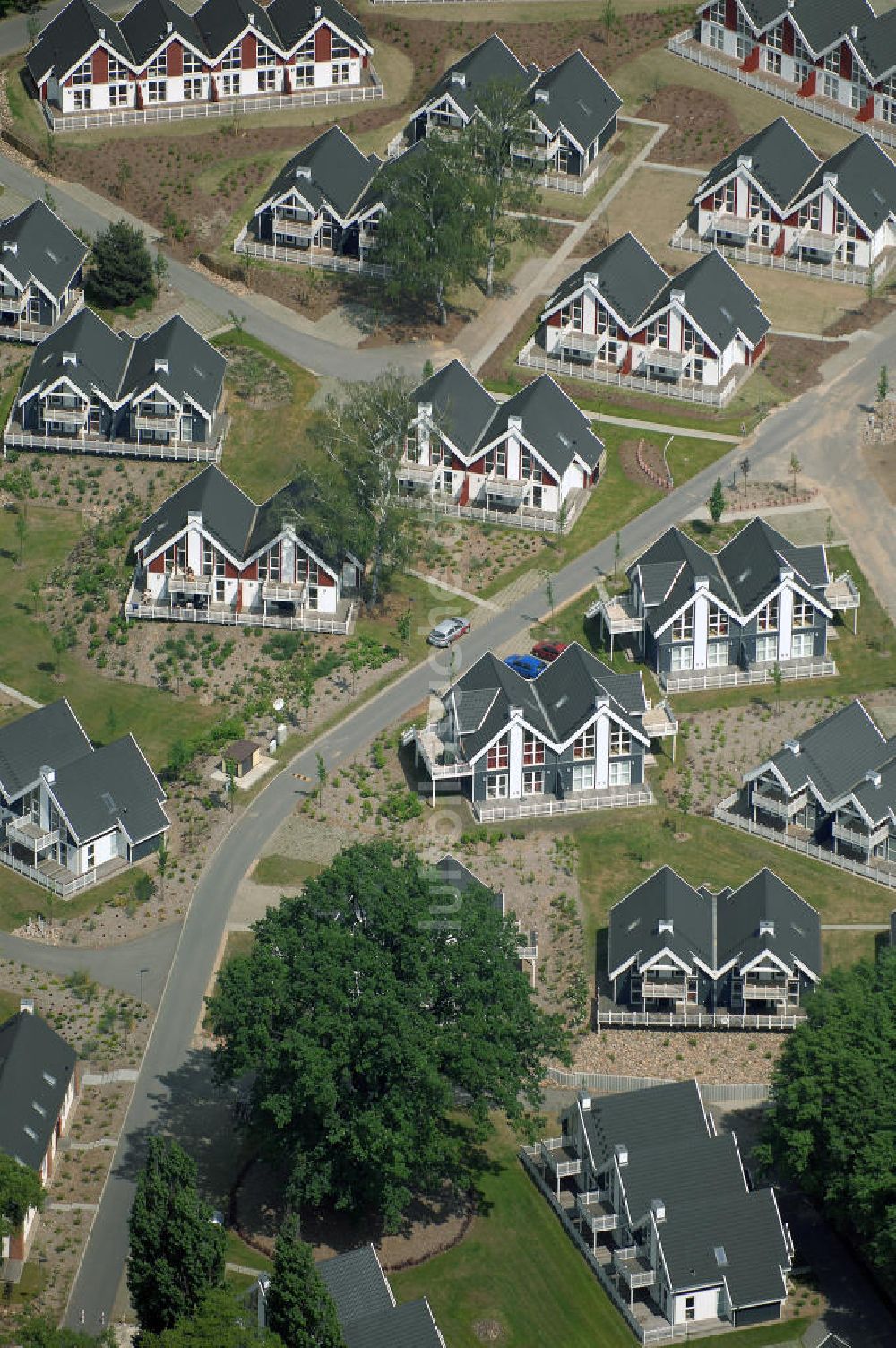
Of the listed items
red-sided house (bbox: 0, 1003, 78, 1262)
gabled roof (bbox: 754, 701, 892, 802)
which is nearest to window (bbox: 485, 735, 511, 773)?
gabled roof (bbox: 754, 701, 892, 802)

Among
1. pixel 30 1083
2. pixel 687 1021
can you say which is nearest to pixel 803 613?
pixel 687 1021

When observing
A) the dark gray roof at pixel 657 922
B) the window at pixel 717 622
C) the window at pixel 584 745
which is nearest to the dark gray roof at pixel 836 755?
the window at pixel 584 745

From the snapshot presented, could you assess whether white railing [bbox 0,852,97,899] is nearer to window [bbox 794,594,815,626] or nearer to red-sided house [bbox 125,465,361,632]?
Answer: red-sided house [bbox 125,465,361,632]

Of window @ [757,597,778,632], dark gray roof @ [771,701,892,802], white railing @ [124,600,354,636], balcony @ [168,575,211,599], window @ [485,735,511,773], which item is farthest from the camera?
balcony @ [168,575,211,599]

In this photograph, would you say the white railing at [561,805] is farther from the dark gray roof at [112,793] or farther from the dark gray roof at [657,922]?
the dark gray roof at [112,793]

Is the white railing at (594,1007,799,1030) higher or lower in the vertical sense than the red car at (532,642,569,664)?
lower
